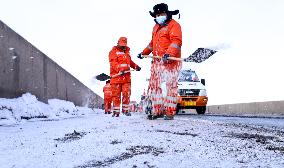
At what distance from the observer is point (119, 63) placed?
10.4 m

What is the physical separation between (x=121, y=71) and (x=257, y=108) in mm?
11495

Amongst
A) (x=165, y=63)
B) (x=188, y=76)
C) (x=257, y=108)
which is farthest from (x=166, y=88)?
(x=257, y=108)

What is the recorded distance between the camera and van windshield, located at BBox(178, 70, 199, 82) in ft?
51.3

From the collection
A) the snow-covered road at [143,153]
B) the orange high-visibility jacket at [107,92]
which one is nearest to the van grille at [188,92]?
the orange high-visibility jacket at [107,92]

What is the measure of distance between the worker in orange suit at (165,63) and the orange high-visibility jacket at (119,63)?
292 cm

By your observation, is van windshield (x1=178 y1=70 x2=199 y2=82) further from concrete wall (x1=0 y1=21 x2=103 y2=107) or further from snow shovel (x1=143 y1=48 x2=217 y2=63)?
snow shovel (x1=143 y1=48 x2=217 y2=63)

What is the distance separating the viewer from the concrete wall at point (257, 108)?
1705 centimetres

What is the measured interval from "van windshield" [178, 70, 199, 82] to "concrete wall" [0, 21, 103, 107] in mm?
5102

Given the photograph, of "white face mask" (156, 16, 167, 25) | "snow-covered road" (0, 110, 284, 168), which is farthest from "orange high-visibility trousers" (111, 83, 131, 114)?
"snow-covered road" (0, 110, 284, 168)

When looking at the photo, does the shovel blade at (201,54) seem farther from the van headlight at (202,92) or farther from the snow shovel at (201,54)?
the van headlight at (202,92)

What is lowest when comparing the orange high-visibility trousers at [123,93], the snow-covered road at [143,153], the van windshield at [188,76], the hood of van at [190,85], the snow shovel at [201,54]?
the snow-covered road at [143,153]

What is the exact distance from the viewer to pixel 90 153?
2.45 metres

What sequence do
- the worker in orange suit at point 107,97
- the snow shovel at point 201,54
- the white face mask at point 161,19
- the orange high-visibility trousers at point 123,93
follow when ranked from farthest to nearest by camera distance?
1. the worker in orange suit at point 107,97
2. the orange high-visibility trousers at point 123,93
3. the snow shovel at point 201,54
4. the white face mask at point 161,19

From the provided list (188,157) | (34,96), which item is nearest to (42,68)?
(34,96)
